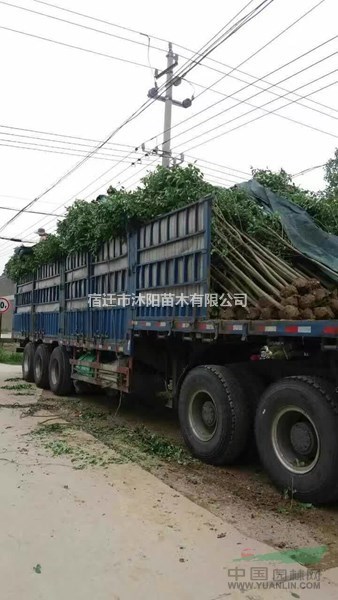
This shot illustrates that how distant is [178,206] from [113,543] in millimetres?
4519

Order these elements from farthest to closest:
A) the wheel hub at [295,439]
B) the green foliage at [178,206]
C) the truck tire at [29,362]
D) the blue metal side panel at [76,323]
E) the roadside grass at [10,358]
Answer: the roadside grass at [10,358], the truck tire at [29,362], the blue metal side panel at [76,323], the green foliage at [178,206], the wheel hub at [295,439]

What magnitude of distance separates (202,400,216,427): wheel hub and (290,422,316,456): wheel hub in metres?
1.28

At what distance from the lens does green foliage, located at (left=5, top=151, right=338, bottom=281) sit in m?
6.91

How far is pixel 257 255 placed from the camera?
21.0 feet

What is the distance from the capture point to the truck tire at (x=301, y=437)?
14.4 ft

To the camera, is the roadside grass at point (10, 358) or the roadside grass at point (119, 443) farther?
the roadside grass at point (10, 358)

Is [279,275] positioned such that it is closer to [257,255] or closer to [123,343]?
[257,255]

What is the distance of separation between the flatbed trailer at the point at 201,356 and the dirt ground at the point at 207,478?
0.64 ft

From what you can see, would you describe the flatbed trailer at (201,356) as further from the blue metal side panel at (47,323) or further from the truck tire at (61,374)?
the blue metal side panel at (47,323)

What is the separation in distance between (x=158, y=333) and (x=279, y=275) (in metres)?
1.92

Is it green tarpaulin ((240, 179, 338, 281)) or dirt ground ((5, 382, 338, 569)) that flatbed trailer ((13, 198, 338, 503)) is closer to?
dirt ground ((5, 382, 338, 569))

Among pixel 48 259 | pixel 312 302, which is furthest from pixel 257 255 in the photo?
pixel 48 259
